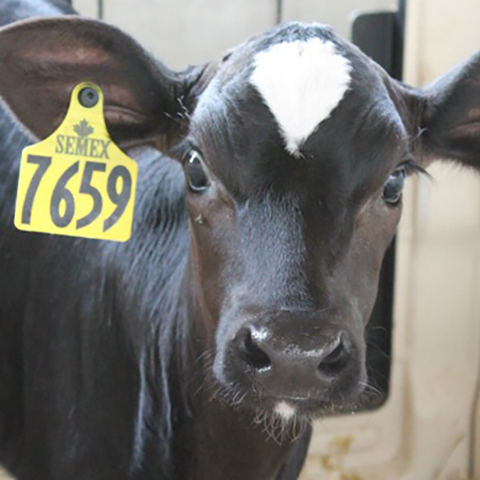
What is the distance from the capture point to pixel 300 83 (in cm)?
137

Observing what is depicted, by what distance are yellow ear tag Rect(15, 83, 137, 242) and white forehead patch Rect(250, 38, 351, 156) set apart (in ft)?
0.89

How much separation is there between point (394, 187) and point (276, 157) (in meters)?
0.22

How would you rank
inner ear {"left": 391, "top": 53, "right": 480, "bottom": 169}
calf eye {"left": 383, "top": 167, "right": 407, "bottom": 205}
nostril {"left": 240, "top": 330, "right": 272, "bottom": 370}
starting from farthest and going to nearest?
inner ear {"left": 391, "top": 53, "right": 480, "bottom": 169} → calf eye {"left": 383, "top": 167, "right": 407, "bottom": 205} → nostril {"left": 240, "top": 330, "right": 272, "bottom": 370}

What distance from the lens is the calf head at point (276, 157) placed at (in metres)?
1.25

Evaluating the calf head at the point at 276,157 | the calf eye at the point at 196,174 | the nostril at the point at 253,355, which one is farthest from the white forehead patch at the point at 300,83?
the nostril at the point at 253,355

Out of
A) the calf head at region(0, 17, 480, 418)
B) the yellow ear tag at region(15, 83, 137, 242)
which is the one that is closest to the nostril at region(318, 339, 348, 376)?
the calf head at region(0, 17, 480, 418)

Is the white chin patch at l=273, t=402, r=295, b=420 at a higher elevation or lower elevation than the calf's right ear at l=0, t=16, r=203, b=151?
lower

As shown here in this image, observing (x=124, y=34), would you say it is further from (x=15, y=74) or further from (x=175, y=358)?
(x=175, y=358)

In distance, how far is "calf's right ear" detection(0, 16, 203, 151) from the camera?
1.49 m

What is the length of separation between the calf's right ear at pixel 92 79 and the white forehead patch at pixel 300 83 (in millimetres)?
188

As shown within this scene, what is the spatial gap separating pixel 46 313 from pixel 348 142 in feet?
2.43

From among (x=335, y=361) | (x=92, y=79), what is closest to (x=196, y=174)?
(x=92, y=79)

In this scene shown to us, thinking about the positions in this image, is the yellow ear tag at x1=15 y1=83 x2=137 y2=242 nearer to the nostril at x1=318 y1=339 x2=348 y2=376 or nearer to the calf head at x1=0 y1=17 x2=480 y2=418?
the calf head at x1=0 y1=17 x2=480 y2=418

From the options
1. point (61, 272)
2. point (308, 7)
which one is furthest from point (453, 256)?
point (61, 272)
